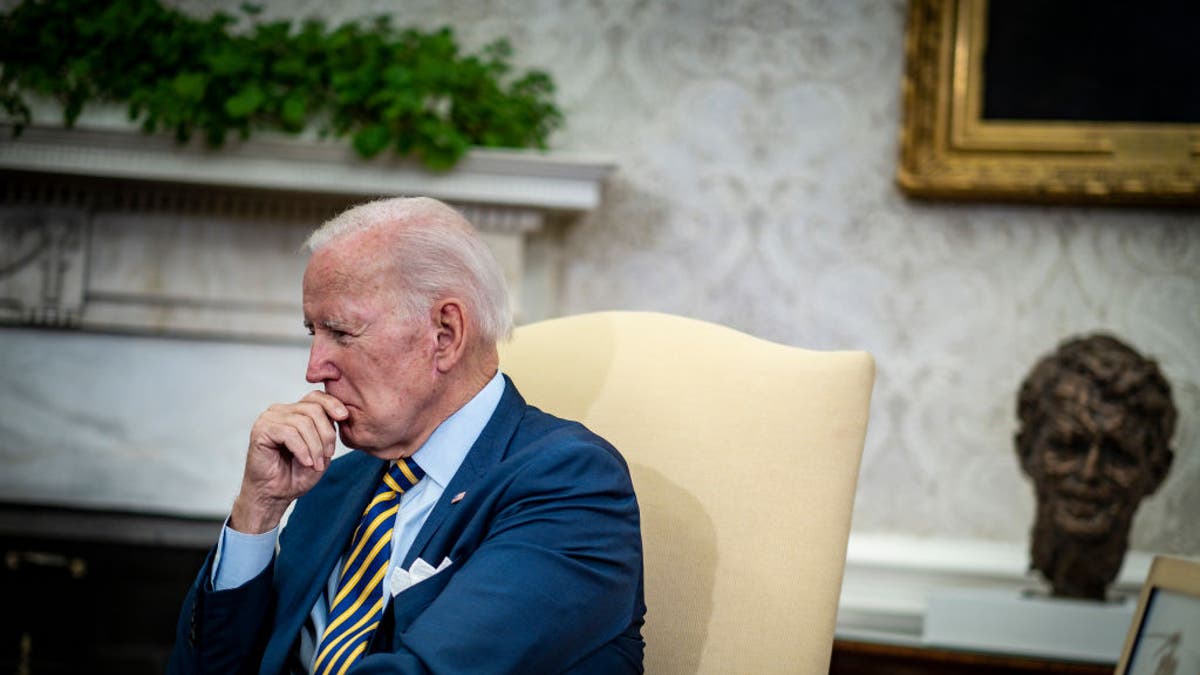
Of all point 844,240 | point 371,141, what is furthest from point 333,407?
point 844,240

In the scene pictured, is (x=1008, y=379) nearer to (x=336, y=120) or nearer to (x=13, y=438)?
(x=336, y=120)

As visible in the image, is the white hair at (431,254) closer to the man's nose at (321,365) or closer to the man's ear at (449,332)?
the man's ear at (449,332)

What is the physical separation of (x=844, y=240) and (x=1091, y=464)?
0.91 meters

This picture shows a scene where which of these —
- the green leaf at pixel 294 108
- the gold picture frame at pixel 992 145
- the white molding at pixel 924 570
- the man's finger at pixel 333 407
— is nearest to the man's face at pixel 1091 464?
the white molding at pixel 924 570

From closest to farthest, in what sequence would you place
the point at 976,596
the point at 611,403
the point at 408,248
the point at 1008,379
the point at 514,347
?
1. the point at 408,248
2. the point at 611,403
3. the point at 514,347
4. the point at 976,596
5. the point at 1008,379

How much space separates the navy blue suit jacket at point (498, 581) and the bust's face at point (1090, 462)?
4.18ft

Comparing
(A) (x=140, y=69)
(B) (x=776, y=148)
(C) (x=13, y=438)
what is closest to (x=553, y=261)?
(B) (x=776, y=148)

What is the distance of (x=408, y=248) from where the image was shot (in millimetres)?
1438

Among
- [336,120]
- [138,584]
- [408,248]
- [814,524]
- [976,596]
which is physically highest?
[336,120]

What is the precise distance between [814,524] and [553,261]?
166 cm

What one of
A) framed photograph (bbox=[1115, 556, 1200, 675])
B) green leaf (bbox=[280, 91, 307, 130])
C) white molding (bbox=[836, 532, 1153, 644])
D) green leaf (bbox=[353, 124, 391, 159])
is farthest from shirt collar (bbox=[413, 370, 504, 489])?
white molding (bbox=[836, 532, 1153, 644])

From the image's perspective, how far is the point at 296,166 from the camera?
8.97ft

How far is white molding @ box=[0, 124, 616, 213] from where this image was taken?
2715 mm

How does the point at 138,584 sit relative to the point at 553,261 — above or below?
below
